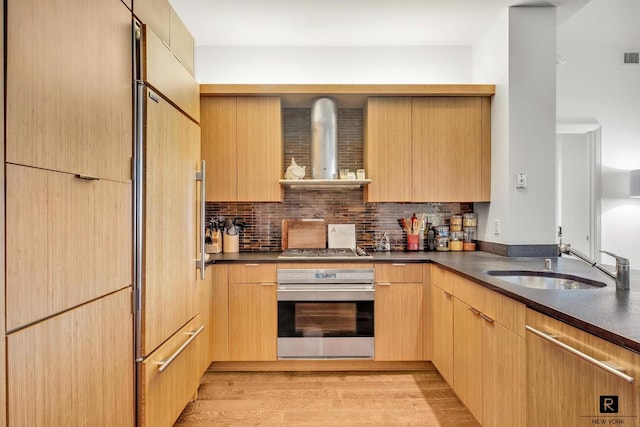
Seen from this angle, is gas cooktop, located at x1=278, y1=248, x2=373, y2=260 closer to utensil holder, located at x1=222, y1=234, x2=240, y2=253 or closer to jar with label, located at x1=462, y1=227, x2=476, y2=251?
utensil holder, located at x1=222, y1=234, x2=240, y2=253

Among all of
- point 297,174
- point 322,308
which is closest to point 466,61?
point 297,174

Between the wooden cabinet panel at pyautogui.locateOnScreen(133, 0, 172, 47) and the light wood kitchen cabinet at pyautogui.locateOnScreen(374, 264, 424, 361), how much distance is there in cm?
202

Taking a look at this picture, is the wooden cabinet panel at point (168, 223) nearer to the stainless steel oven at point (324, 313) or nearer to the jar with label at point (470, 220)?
the stainless steel oven at point (324, 313)

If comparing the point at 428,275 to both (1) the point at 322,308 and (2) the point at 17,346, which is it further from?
(2) the point at 17,346

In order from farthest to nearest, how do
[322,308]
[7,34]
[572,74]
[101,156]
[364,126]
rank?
[572,74] < [364,126] < [322,308] < [101,156] < [7,34]

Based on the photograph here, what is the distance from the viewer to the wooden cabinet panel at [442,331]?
97.2 inches

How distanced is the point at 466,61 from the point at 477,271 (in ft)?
6.96

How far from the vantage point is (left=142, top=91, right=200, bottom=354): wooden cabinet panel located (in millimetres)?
1720

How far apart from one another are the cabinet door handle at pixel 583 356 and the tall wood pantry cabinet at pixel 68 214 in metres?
1.59

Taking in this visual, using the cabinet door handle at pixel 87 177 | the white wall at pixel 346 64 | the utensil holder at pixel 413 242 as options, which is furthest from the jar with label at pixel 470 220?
the cabinet door handle at pixel 87 177

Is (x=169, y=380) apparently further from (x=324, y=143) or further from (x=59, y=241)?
(x=324, y=143)

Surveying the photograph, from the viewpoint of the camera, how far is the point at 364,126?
133 inches

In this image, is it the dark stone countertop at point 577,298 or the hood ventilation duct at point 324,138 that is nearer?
the dark stone countertop at point 577,298

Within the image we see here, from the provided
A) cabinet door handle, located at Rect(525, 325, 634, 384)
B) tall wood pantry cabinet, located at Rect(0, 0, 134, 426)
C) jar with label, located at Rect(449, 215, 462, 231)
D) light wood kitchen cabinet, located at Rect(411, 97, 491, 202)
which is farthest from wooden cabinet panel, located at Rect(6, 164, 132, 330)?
→ jar with label, located at Rect(449, 215, 462, 231)
